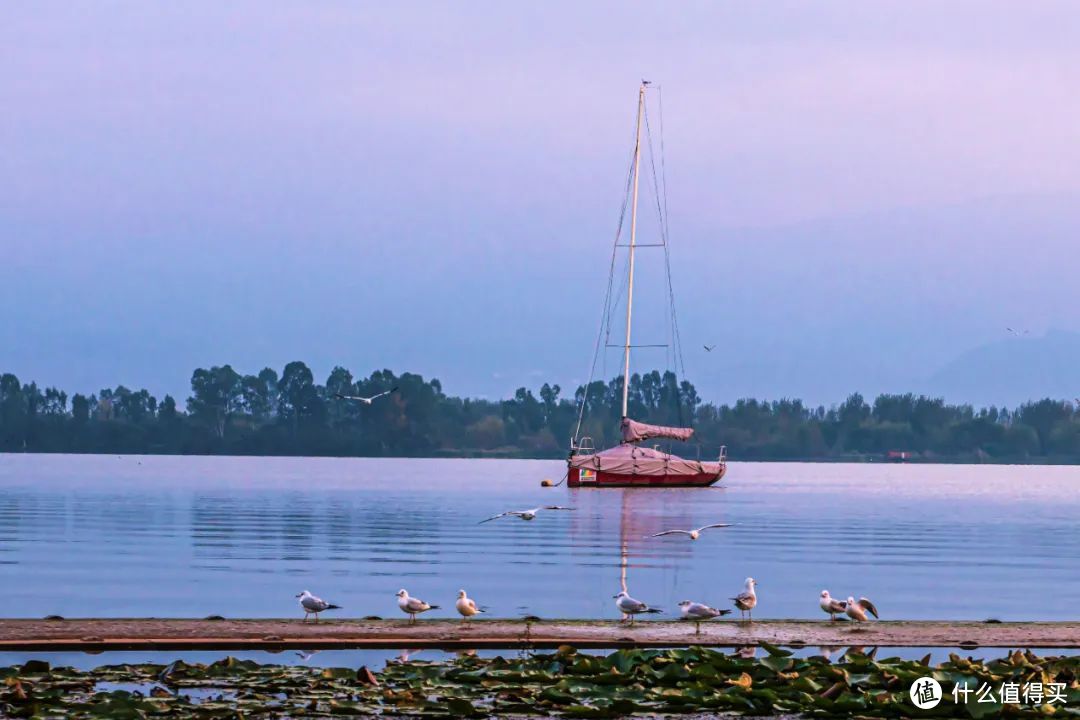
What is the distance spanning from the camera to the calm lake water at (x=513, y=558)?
34750 millimetres

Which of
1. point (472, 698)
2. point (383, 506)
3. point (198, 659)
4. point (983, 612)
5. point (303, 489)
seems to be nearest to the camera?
point (472, 698)

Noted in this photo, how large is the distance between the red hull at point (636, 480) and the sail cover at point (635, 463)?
486 millimetres

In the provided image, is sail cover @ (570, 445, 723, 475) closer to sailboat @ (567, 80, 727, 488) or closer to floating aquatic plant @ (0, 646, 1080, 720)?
sailboat @ (567, 80, 727, 488)

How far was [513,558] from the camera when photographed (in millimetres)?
48938

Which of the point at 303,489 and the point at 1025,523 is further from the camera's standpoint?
the point at 303,489

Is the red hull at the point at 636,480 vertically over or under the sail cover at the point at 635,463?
under

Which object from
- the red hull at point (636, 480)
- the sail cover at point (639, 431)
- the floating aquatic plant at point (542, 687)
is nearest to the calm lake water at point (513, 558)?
the floating aquatic plant at point (542, 687)

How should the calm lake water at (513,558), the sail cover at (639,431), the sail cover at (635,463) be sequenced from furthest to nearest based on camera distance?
1. the sail cover at (639,431)
2. the sail cover at (635,463)
3. the calm lake water at (513,558)

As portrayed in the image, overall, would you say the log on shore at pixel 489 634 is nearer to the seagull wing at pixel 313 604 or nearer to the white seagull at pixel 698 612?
the white seagull at pixel 698 612

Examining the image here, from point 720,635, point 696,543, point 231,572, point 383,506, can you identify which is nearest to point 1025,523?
point 696,543

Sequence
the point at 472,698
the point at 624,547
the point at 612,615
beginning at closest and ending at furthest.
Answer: the point at 472,698 → the point at 612,615 → the point at 624,547

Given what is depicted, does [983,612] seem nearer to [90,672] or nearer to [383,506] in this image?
[90,672]

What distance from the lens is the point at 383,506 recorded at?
96438 millimetres

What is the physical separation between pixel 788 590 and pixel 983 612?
6367 millimetres
